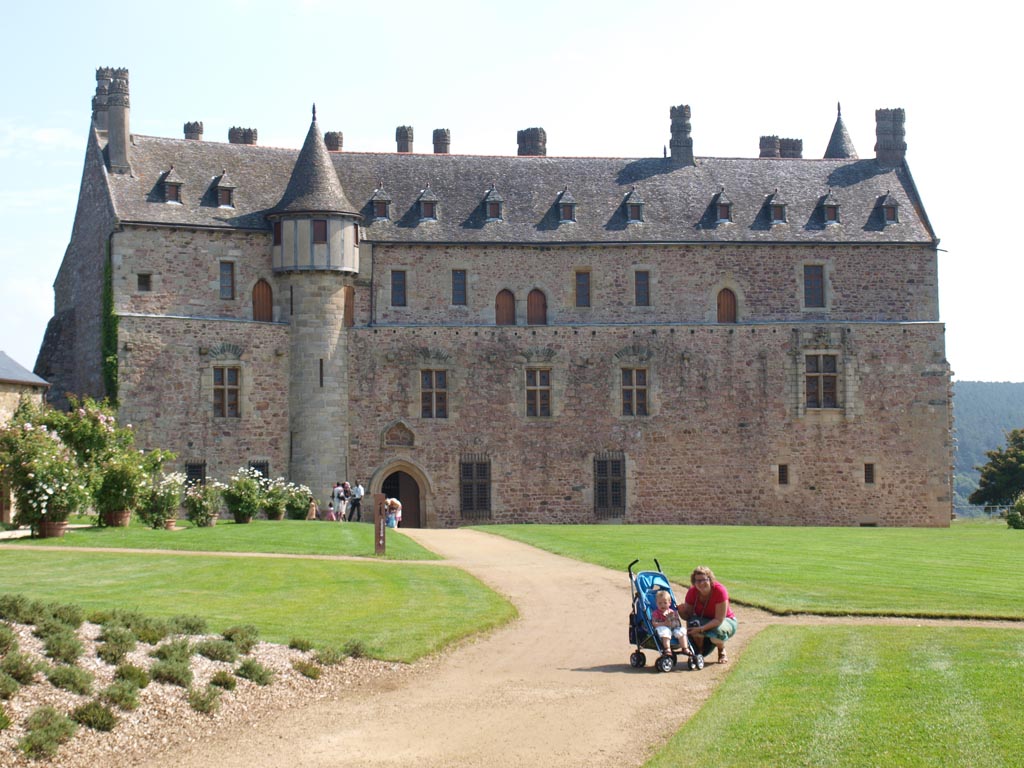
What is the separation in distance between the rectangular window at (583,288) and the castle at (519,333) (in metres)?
0.12

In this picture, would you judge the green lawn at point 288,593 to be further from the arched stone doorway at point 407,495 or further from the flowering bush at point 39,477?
the arched stone doorway at point 407,495

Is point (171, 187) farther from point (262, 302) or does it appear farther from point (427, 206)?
point (427, 206)

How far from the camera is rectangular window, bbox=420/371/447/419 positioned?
45.8 metres

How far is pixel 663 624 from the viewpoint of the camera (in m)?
16.6

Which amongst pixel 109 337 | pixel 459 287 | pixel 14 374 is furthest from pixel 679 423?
pixel 14 374

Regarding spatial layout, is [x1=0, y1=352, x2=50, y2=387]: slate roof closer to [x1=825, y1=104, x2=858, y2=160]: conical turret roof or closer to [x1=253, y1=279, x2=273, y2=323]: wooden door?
[x1=253, y1=279, x2=273, y2=323]: wooden door

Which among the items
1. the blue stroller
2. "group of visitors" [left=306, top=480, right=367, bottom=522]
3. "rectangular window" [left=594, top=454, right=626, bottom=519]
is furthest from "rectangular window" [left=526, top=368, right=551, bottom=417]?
the blue stroller

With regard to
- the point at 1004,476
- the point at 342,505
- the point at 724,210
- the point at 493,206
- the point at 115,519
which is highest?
the point at 493,206

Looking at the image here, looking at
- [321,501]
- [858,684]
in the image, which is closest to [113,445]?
[321,501]

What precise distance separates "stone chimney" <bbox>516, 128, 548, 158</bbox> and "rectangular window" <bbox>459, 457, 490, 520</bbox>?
1316cm

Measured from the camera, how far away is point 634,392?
4656 cm

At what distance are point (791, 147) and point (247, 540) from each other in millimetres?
33012

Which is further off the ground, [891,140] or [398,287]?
[891,140]

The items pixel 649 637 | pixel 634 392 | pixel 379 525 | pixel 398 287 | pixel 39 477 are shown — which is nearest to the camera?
pixel 649 637
